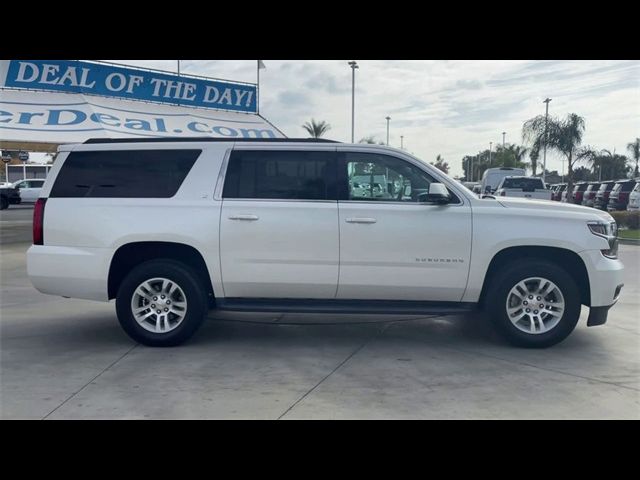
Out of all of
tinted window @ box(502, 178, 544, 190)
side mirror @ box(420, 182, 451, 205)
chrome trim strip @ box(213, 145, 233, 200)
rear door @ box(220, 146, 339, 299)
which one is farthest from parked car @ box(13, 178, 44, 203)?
side mirror @ box(420, 182, 451, 205)

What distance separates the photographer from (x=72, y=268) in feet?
19.1

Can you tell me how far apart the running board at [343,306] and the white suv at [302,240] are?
0.02 meters

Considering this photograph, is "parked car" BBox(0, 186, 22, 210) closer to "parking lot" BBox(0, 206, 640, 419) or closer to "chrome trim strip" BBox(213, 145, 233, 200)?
"parking lot" BBox(0, 206, 640, 419)

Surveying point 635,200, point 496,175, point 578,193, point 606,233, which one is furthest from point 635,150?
point 606,233

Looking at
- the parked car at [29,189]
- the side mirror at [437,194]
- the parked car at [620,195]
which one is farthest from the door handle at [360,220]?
the parked car at [29,189]

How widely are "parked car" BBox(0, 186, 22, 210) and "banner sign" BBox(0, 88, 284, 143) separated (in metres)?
14.0

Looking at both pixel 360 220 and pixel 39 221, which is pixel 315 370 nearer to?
pixel 360 220

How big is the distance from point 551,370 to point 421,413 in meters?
1.67

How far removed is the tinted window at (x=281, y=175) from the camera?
5.88 meters

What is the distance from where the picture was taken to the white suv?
573 centimetres

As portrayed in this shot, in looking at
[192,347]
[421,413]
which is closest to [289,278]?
[192,347]

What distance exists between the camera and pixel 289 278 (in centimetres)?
579

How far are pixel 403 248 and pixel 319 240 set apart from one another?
2.76ft

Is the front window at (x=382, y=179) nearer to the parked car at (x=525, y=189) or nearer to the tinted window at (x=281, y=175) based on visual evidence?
the tinted window at (x=281, y=175)
